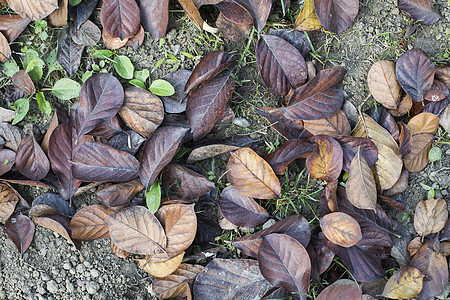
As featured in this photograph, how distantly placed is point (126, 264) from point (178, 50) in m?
0.87

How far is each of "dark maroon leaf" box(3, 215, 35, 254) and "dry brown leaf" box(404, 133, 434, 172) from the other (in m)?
1.48

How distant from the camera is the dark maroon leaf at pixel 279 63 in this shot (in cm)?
163

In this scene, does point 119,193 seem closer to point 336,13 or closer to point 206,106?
point 206,106

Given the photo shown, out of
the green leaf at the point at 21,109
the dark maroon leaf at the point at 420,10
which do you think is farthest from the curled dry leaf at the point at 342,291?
the green leaf at the point at 21,109

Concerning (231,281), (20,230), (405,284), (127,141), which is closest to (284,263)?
(231,281)

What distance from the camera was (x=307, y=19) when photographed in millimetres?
1638

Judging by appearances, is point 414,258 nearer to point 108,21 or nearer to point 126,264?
point 126,264

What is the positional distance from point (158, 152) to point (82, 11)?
2.14ft

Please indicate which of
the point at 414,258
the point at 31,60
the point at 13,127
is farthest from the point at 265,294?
the point at 31,60

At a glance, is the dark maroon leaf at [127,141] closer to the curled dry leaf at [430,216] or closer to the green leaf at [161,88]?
the green leaf at [161,88]

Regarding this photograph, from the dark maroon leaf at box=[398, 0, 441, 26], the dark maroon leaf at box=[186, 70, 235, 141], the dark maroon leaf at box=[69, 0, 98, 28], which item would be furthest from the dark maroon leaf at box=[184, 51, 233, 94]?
the dark maroon leaf at box=[398, 0, 441, 26]

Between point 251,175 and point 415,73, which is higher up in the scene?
point 415,73

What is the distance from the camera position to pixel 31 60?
5.41 feet

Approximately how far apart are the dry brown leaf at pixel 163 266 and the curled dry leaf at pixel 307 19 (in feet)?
3.30
